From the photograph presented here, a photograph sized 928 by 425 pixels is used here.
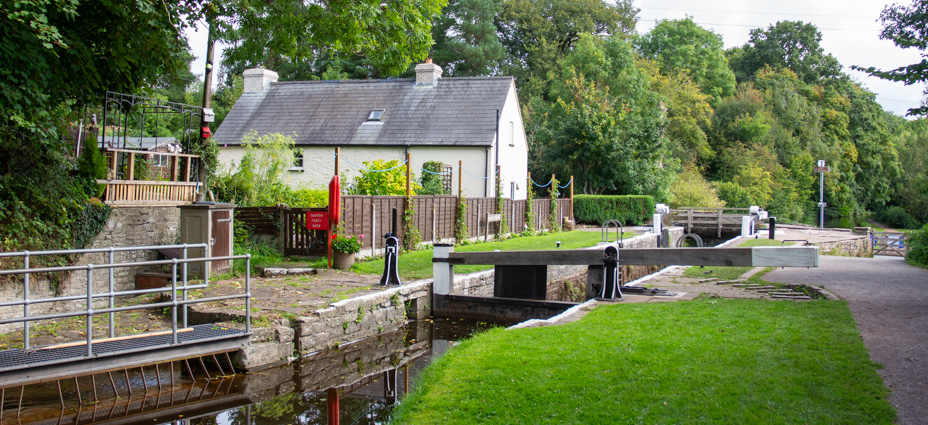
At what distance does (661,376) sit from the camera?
5.91 metres

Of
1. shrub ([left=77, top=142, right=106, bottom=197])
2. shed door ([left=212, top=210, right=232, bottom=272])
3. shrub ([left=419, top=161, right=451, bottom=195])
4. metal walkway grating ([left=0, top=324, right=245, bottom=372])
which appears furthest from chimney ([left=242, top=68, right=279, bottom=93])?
metal walkway grating ([left=0, top=324, right=245, bottom=372])

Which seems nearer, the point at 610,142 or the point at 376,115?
the point at 376,115

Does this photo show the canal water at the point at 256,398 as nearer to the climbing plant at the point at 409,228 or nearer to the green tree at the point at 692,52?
the climbing plant at the point at 409,228

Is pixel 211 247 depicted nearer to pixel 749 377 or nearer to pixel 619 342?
pixel 619 342

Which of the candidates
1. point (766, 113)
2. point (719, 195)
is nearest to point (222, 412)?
point (719, 195)

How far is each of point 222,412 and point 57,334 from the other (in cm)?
295

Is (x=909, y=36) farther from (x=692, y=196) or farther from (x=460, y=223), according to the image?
(x=692, y=196)

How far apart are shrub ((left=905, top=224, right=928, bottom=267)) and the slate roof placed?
14.3m

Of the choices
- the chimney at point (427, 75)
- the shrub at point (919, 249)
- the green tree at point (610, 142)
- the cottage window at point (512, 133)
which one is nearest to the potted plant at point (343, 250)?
the shrub at point (919, 249)

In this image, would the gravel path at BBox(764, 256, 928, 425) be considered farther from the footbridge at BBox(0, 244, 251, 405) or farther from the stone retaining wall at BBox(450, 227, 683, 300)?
the footbridge at BBox(0, 244, 251, 405)

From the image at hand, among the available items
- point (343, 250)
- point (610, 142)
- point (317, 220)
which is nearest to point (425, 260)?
point (343, 250)

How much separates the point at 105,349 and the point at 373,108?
23.4 m

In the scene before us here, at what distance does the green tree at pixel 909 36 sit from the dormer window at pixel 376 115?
753 inches

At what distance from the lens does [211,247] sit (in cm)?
1239
